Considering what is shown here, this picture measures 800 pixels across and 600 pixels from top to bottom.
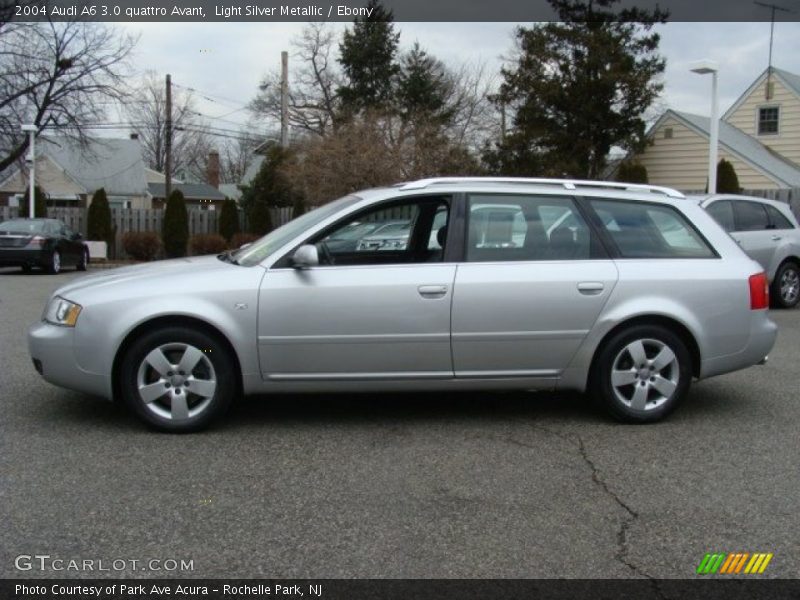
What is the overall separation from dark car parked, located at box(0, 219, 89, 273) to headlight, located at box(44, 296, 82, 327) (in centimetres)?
1523

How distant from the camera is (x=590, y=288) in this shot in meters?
5.40

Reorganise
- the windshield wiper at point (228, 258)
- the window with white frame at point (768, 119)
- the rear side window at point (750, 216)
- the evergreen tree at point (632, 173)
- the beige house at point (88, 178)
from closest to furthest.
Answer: the windshield wiper at point (228, 258)
the rear side window at point (750, 216)
the evergreen tree at point (632, 173)
the window with white frame at point (768, 119)
the beige house at point (88, 178)

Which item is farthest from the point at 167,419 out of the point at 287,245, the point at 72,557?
the point at 72,557

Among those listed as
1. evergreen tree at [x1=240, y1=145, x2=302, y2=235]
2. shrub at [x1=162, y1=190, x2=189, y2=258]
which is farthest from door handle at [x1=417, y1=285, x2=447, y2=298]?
evergreen tree at [x1=240, y1=145, x2=302, y2=235]

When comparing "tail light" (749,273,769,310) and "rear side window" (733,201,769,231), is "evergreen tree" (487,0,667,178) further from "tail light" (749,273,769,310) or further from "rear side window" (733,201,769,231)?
"tail light" (749,273,769,310)

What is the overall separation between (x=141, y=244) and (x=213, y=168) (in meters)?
46.7

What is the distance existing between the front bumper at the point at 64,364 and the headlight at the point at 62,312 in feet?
0.13

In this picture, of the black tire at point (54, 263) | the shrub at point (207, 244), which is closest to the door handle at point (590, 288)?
the black tire at point (54, 263)

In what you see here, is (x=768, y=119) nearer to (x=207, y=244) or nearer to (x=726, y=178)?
(x=726, y=178)

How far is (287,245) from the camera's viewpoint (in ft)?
17.5

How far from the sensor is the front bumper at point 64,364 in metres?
5.10

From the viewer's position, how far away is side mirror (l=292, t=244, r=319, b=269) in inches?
200

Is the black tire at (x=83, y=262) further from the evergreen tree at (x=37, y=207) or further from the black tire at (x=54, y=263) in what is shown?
the evergreen tree at (x=37, y=207)
